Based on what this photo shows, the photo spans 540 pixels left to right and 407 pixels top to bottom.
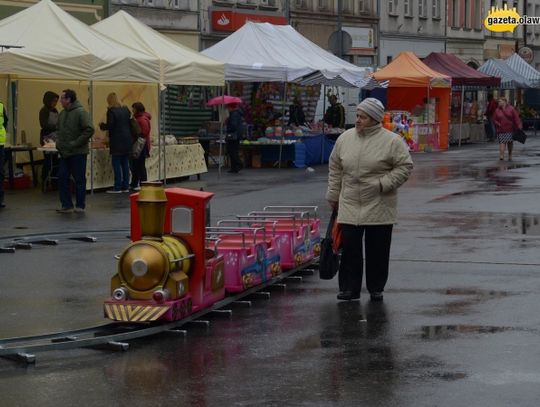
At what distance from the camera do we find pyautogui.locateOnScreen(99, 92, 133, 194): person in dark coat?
24.1 metres

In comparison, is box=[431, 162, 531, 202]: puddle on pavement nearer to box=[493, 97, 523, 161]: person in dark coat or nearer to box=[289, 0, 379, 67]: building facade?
box=[493, 97, 523, 161]: person in dark coat

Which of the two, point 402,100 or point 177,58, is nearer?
point 177,58

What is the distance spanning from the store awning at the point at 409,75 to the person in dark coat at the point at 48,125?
17.1 metres

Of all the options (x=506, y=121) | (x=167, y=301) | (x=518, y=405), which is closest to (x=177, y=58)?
(x=506, y=121)

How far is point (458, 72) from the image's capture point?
153ft

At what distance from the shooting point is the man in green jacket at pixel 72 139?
19.6m

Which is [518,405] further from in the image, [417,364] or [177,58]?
[177,58]

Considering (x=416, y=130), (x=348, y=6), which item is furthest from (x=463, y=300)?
(x=348, y=6)

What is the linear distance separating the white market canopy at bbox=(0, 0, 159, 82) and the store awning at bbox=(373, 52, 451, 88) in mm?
17879

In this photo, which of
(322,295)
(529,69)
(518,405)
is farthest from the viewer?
(529,69)

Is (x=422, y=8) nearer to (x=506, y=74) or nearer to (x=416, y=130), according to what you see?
(x=506, y=74)

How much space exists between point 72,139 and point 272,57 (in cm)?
1232

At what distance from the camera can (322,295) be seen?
11.8 metres

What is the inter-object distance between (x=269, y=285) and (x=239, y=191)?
12883 millimetres
